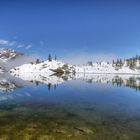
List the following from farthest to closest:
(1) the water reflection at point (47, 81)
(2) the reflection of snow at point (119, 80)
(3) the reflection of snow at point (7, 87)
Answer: (2) the reflection of snow at point (119, 80), (1) the water reflection at point (47, 81), (3) the reflection of snow at point (7, 87)

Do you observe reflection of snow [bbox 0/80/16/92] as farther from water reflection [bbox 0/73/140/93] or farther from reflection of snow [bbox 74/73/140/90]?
reflection of snow [bbox 74/73/140/90]

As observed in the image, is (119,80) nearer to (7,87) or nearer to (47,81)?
(47,81)

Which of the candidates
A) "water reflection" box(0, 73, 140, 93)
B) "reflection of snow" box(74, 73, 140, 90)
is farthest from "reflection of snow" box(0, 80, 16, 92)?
"reflection of snow" box(74, 73, 140, 90)

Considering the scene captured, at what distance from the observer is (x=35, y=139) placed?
17547 millimetres

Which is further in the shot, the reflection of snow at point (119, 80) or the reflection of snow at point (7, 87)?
the reflection of snow at point (119, 80)

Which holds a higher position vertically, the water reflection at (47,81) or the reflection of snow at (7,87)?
the water reflection at (47,81)

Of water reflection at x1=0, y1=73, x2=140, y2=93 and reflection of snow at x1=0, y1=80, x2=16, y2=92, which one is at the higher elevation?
water reflection at x1=0, y1=73, x2=140, y2=93

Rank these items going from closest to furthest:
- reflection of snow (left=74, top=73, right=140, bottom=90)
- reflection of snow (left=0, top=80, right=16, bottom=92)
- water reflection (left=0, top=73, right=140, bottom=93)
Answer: reflection of snow (left=0, top=80, right=16, bottom=92) < water reflection (left=0, top=73, right=140, bottom=93) < reflection of snow (left=74, top=73, right=140, bottom=90)

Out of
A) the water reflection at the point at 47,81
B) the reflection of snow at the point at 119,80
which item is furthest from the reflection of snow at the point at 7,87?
the reflection of snow at the point at 119,80

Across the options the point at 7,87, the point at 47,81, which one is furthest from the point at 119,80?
the point at 7,87

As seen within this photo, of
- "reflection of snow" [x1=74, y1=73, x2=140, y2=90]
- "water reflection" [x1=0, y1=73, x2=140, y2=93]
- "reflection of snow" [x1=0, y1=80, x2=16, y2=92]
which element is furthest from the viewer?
"reflection of snow" [x1=74, y1=73, x2=140, y2=90]

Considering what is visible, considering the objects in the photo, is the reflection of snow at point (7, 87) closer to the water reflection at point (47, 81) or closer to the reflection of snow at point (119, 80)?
the water reflection at point (47, 81)

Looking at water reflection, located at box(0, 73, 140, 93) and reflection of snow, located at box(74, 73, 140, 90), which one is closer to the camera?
water reflection, located at box(0, 73, 140, 93)

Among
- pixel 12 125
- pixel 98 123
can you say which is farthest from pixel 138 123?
pixel 12 125
